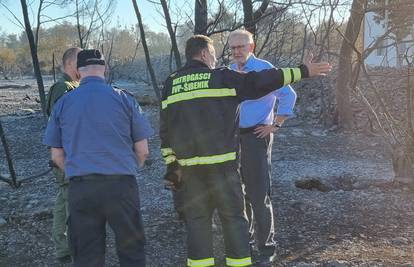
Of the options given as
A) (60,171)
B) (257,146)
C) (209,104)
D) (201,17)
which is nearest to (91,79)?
(209,104)

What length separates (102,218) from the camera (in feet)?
10.6

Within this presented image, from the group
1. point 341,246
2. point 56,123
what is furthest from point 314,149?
point 56,123

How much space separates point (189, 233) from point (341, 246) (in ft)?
5.68

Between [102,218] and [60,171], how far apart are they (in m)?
1.16

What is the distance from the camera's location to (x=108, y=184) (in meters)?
3.13

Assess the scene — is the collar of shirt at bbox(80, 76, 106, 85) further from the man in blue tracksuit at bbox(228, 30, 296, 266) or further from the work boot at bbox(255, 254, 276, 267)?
the work boot at bbox(255, 254, 276, 267)

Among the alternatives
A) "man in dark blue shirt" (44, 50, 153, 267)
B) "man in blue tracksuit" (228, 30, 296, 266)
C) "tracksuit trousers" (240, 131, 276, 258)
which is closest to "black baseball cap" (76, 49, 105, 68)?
"man in dark blue shirt" (44, 50, 153, 267)

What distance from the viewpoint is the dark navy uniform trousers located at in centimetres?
313

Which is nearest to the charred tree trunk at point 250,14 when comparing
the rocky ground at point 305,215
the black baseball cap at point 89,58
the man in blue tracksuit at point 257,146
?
the rocky ground at point 305,215

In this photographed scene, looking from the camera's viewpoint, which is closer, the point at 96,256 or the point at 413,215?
the point at 96,256

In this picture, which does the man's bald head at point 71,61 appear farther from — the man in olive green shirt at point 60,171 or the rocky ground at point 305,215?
the rocky ground at point 305,215

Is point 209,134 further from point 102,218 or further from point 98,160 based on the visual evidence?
point 102,218

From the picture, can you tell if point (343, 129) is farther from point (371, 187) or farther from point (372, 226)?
point (372, 226)

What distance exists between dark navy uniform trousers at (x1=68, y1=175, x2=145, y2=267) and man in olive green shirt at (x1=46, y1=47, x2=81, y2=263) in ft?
3.62
